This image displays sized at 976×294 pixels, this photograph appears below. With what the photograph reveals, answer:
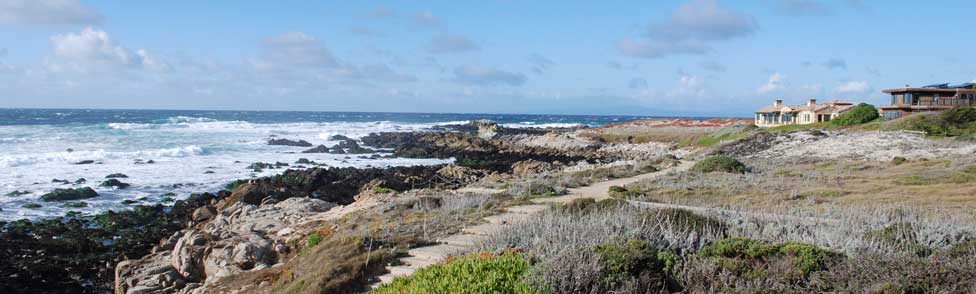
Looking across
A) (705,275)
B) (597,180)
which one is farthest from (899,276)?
(597,180)

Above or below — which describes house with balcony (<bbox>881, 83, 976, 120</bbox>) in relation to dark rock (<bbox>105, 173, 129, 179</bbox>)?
above

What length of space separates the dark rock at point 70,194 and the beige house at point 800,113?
4882 centimetres

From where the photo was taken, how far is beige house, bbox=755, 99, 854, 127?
2034 inches

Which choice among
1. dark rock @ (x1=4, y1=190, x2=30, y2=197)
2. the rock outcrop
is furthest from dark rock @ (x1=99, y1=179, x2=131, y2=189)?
the rock outcrop

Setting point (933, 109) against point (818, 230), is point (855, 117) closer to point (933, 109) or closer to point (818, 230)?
point (933, 109)

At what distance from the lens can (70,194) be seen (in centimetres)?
2097

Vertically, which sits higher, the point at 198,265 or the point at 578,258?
the point at 578,258

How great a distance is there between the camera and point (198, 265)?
35.8 feet

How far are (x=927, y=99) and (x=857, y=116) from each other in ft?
16.4

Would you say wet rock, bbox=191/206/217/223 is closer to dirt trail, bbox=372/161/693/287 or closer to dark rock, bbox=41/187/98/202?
dark rock, bbox=41/187/98/202

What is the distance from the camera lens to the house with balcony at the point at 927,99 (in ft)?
147

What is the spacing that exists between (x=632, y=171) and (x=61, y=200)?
64.8 feet

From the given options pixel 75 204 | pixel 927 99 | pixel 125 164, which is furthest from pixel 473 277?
pixel 927 99

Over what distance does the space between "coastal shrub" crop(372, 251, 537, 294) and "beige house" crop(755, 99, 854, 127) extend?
51186 mm
